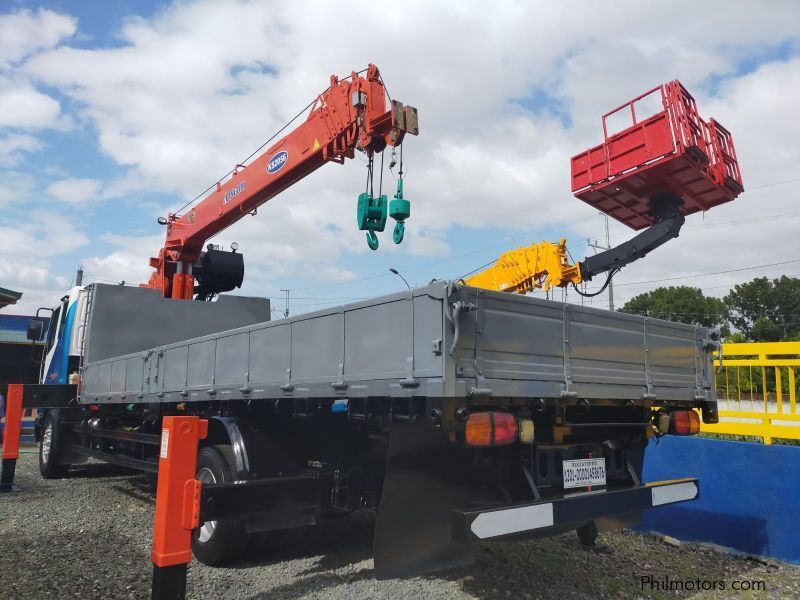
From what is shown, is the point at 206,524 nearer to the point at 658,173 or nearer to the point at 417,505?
the point at 417,505

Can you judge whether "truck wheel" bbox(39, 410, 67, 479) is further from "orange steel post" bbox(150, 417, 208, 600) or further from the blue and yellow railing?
the blue and yellow railing

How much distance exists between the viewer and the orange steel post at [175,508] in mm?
3502

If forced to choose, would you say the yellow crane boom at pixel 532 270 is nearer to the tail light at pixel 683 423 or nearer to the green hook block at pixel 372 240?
the green hook block at pixel 372 240

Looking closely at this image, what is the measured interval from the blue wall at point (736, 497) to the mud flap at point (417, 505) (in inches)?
126

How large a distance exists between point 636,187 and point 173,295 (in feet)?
24.3

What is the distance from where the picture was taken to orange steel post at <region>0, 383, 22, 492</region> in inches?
329

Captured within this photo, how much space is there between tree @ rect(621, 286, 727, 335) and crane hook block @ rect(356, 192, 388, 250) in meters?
55.3

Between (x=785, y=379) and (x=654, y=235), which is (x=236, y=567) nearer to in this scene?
(x=785, y=379)

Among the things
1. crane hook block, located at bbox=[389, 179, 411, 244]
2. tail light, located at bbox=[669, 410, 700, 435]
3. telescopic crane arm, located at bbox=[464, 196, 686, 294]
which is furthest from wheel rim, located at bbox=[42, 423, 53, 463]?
tail light, located at bbox=[669, 410, 700, 435]

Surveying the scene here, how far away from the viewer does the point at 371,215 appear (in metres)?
7.11

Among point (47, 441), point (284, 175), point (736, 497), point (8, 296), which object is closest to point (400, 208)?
point (284, 175)

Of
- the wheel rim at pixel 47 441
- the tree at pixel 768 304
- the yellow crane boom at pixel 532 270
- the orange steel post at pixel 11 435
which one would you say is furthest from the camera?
the tree at pixel 768 304

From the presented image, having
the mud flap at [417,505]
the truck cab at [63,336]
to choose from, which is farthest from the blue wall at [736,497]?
the truck cab at [63,336]

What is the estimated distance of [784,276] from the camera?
5669cm
